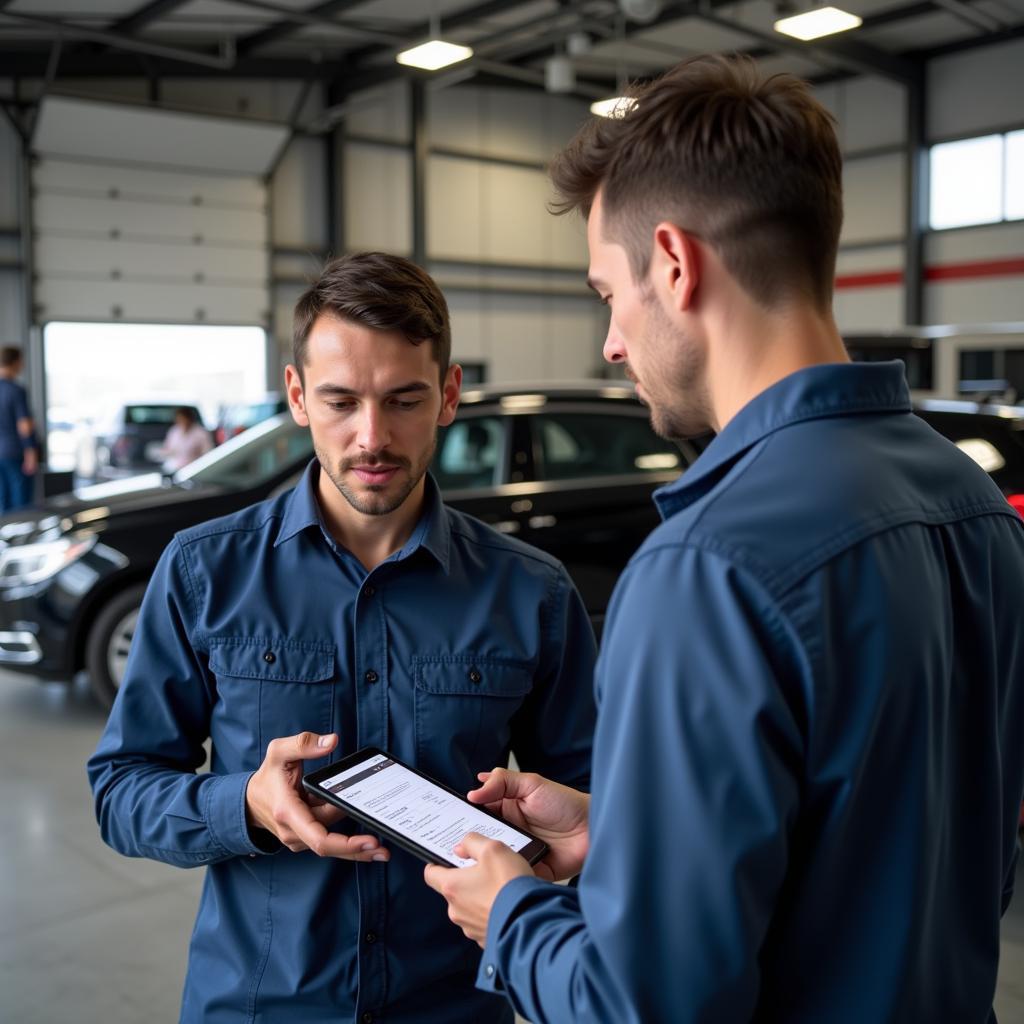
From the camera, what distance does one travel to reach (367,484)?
169 centimetres

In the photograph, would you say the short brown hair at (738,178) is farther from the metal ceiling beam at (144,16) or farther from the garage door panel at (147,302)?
the garage door panel at (147,302)

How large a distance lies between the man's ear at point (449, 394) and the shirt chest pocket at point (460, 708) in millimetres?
435

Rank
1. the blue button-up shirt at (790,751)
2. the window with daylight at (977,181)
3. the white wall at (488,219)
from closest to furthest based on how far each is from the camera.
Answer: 1. the blue button-up shirt at (790,751)
2. the window with daylight at (977,181)
3. the white wall at (488,219)

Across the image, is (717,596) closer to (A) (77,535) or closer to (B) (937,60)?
(A) (77,535)

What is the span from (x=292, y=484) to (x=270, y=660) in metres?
3.78

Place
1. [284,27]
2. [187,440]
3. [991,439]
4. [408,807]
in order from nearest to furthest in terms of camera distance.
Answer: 1. [408,807]
2. [991,439]
3. [187,440]
4. [284,27]

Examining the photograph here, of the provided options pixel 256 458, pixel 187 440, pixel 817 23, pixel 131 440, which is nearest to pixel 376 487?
pixel 256 458

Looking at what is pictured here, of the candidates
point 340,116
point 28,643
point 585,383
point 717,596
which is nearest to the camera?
point 717,596

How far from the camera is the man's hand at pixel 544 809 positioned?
1.38m

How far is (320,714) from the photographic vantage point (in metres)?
1.58

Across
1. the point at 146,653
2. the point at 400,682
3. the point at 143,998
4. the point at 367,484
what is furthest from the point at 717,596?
the point at 143,998

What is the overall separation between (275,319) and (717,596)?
51.7 ft

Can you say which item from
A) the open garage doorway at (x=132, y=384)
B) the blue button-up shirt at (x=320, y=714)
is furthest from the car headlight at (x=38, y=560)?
the open garage doorway at (x=132, y=384)

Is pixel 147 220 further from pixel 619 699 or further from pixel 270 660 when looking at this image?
pixel 619 699
